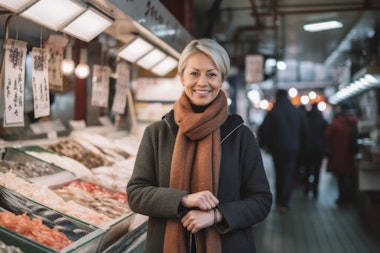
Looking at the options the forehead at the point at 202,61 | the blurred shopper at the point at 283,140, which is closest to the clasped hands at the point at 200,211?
the forehead at the point at 202,61

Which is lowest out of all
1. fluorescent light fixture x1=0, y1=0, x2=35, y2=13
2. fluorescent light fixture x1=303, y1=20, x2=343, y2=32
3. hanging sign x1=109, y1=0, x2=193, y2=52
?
fluorescent light fixture x1=0, y1=0, x2=35, y2=13

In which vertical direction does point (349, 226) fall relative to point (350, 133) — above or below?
below

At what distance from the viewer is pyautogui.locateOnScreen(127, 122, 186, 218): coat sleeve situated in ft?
7.71

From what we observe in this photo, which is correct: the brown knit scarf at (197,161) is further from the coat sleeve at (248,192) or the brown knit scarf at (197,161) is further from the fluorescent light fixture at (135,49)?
the fluorescent light fixture at (135,49)

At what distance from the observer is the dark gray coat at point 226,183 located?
2.40m

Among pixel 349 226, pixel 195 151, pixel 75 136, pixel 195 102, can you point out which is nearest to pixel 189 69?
pixel 195 102

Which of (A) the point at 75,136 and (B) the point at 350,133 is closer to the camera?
(A) the point at 75,136

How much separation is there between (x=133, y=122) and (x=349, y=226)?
4.26m

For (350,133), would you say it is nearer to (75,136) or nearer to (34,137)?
(75,136)

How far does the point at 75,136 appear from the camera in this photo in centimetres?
638

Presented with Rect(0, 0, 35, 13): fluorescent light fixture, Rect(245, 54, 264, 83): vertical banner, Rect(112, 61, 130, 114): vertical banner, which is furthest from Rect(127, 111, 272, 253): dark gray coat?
Rect(245, 54, 264, 83): vertical banner

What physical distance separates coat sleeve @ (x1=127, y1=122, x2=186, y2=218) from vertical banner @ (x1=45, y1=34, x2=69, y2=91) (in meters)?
2.36

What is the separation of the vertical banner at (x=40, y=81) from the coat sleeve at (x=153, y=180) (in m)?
1.76

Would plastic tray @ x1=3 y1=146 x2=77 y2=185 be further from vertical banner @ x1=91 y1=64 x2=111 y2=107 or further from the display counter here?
vertical banner @ x1=91 y1=64 x2=111 y2=107
